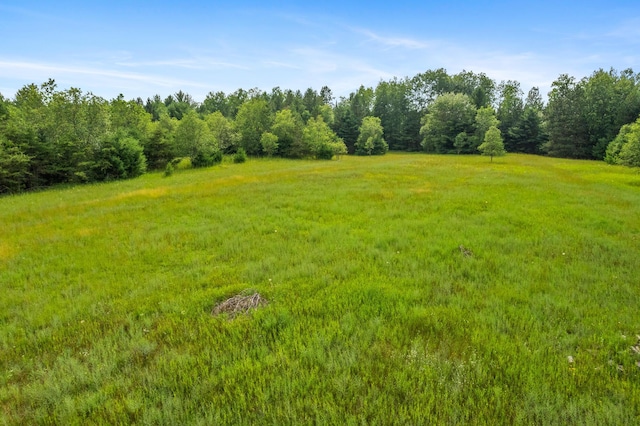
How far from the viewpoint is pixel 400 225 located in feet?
43.3

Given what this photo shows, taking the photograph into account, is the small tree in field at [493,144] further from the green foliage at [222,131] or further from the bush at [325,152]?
the green foliage at [222,131]

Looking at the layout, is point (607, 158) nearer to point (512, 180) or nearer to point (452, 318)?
point (512, 180)

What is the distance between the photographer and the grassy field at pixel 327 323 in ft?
13.4

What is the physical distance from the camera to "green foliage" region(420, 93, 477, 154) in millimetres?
75250

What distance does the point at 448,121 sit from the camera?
75.4 m

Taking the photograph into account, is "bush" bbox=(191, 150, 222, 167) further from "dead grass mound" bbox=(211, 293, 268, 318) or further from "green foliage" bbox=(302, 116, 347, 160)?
"dead grass mound" bbox=(211, 293, 268, 318)

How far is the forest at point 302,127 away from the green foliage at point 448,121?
0.76ft

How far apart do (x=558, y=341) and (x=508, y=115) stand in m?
91.0

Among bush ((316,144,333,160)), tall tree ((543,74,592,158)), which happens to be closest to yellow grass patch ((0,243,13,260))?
bush ((316,144,333,160))

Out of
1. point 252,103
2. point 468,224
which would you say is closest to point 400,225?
point 468,224

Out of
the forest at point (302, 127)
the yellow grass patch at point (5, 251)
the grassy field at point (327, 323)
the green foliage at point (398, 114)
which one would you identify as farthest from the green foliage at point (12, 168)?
the green foliage at point (398, 114)

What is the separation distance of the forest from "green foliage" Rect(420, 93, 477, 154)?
9.1 inches

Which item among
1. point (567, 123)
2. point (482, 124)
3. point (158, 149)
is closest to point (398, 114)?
point (482, 124)

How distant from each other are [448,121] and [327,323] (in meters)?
78.8
